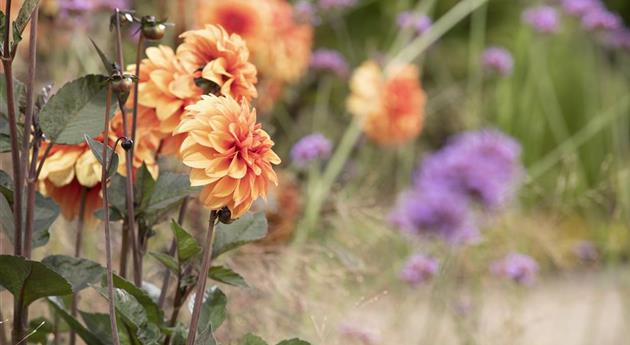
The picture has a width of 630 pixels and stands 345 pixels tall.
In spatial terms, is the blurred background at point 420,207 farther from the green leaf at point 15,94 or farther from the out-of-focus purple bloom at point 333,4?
the green leaf at point 15,94

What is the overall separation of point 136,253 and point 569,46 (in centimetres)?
319

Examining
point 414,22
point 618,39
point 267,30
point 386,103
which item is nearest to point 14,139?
point 267,30

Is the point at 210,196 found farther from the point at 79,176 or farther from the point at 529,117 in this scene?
the point at 529,117

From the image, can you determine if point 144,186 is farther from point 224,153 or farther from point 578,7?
point 578,7

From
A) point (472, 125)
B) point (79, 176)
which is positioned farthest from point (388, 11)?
point (79, 176)

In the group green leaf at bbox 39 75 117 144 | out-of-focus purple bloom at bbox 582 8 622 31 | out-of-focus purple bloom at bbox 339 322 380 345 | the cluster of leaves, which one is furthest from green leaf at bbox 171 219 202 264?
out-of-focus purple bloom at bbox 582 8 622 31

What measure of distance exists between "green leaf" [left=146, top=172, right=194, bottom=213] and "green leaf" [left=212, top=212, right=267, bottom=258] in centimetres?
4

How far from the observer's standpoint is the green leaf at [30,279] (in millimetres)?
712

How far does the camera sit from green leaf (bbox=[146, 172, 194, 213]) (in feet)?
2.53

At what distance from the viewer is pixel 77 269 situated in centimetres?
80

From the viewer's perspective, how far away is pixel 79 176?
82 centimetres

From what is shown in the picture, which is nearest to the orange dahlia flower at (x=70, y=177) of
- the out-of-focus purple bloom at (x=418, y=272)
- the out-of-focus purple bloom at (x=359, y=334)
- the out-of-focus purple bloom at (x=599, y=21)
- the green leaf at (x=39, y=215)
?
the green leaf at (x=39, y=215)

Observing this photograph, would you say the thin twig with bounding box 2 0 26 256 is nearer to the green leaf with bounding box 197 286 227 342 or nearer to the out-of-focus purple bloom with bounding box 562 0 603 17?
the green leaf with bounding box 197 286 227 342

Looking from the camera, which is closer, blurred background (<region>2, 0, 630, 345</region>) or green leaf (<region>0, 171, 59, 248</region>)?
green leaf (<region>0, 171, 59, 248</region>)
